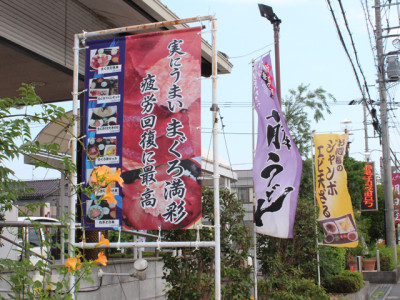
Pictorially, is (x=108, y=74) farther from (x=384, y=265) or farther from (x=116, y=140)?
(x=384, y=265)

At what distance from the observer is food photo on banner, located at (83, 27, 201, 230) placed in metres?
4.84

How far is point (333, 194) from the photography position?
11109 millimetres

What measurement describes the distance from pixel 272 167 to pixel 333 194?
4145 millimetres

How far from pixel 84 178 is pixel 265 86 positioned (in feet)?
12.4

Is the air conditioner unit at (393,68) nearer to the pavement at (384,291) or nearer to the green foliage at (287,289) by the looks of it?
the pavement at (384,291)

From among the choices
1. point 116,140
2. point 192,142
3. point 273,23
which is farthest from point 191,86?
point 273,23

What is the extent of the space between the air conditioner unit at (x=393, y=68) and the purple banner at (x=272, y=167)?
17.8 m

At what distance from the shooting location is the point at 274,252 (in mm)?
9406

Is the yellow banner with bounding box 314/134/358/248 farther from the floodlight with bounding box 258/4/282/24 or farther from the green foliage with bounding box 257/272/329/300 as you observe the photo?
the floodlight with bounding box 258/4/282/24

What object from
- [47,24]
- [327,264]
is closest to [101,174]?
[47,24]

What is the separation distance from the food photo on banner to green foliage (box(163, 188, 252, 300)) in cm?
127

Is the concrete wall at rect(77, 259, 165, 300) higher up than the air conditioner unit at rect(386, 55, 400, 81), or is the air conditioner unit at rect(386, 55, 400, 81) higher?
the air conditioner unit at rect(386, 55, 400, 81)

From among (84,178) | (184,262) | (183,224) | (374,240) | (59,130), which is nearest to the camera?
(183,224)

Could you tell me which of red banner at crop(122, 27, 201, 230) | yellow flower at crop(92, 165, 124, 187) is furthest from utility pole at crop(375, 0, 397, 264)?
yellow flower at crop(92, 165, 124, 187)
